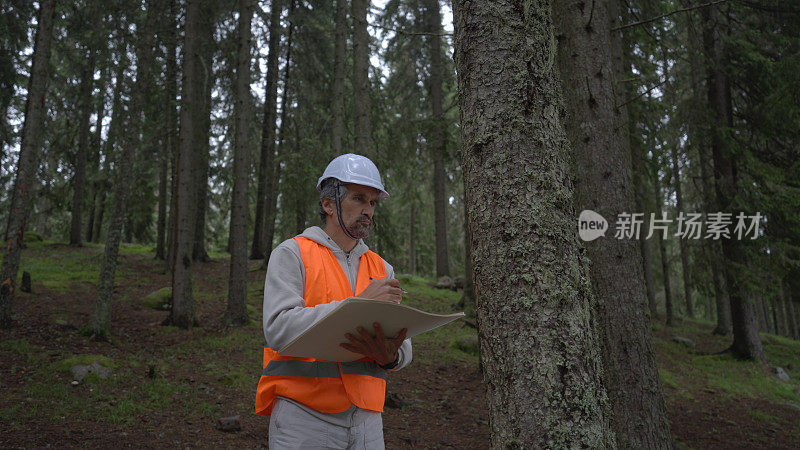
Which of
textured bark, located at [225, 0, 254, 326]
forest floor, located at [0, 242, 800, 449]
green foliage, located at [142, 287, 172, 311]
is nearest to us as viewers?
forest floor, located at [0, 242, 800, 449]

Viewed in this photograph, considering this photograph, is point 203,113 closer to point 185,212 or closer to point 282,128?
point 282,128

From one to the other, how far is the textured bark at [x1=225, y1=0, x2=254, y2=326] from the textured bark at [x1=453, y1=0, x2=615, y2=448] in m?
9.16

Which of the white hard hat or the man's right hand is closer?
the man's right hand

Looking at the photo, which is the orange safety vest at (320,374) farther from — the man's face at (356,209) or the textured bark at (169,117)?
the textured bark at (169,117)

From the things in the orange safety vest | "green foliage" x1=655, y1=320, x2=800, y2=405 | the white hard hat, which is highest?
the white hard hat

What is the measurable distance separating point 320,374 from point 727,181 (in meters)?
13.1

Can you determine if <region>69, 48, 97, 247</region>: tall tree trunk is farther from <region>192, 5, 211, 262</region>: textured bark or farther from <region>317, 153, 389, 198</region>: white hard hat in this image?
<region>317, 153, 389, 198</region>: white hard hat

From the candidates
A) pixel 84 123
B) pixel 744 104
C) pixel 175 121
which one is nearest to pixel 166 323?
pixel 175 121

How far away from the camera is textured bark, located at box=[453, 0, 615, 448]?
147 cm

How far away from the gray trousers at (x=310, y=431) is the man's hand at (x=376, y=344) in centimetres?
34

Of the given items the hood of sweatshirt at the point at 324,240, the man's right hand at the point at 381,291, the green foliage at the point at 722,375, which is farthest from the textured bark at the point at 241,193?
the green foliage at the point at 722,375

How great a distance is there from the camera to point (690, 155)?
1553cm

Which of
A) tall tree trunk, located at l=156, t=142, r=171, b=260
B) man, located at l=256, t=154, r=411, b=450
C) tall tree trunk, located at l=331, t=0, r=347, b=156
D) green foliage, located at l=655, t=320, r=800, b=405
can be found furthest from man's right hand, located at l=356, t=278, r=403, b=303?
tall tree trunk, located at l=156, t=142, r=171, b=260

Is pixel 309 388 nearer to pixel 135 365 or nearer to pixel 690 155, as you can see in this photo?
pixel 135 365
